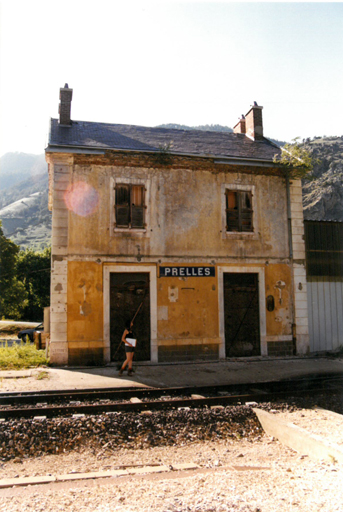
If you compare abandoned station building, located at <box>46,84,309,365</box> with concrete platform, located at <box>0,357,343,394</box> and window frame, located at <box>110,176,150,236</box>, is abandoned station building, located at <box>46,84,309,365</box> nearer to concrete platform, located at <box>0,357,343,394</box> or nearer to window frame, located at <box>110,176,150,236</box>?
window frame, located at <box>110,176,150,236</box>

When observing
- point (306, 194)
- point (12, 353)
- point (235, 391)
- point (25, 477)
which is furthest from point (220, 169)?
point (306, 194)

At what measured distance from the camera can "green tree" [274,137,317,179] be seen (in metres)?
15.2

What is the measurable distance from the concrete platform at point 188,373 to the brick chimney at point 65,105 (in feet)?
29.7

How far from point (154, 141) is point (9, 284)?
24374 mm

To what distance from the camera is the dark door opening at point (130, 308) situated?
44.0 ft

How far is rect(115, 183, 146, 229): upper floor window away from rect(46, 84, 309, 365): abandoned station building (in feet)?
0.11

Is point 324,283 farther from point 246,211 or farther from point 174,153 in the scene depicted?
point 174,153

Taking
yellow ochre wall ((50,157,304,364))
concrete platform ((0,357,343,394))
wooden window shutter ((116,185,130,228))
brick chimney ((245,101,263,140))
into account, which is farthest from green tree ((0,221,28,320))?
brick chimney ((245,101,263,140))

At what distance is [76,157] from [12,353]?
6749 mm

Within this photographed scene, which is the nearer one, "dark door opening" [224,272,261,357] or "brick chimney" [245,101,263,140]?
"dark door opening" [224,272,261,357]

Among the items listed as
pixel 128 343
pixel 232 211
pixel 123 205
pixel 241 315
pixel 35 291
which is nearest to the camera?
pixel 128 343

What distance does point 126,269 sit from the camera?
13719mm

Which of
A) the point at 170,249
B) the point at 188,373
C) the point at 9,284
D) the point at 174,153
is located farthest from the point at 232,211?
the point at 9,284

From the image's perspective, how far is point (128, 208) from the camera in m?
14.1
